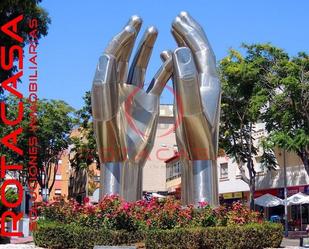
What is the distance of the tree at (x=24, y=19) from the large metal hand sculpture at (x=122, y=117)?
2367mm

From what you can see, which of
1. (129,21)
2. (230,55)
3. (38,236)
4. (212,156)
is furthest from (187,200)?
(230,55)

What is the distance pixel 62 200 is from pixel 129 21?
6.21m

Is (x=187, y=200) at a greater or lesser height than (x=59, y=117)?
lesser

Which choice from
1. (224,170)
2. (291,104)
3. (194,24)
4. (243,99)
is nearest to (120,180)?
(194,24)

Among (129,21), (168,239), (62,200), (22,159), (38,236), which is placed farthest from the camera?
(22,159)

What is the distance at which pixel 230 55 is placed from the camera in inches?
1368

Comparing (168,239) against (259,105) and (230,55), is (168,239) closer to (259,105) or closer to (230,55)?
(259,105)

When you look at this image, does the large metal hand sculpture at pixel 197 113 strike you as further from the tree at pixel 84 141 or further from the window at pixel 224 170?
the window at pixel 224 170

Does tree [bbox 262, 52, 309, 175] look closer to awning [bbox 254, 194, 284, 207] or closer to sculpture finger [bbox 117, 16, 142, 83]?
awning [bbox 254, 194, 284, 207]

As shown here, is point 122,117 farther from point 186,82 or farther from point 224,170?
point 224,170

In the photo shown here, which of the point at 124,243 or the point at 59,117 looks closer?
the point at 124,243

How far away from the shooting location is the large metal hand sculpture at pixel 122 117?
18422 millimetres

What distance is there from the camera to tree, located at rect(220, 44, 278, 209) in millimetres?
32281

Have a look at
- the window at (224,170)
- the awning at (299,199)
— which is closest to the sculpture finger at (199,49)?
the awning at (299,199)
